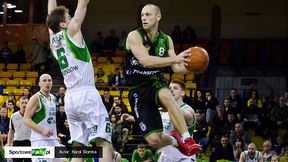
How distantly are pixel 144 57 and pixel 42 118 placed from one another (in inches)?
139

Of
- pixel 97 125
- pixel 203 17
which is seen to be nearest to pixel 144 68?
pixel 97 125

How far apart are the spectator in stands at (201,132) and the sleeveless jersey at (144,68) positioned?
947 cm

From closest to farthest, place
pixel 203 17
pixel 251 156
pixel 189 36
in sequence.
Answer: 1. pixel 251 156
2. pixel 189 36
3. pixel 203 17

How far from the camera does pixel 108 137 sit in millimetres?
9180

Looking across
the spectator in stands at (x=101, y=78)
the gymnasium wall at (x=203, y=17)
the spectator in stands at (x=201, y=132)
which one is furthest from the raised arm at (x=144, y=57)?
the gymnasium wall at (x=203, y=17)

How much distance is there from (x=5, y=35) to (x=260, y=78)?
967cm

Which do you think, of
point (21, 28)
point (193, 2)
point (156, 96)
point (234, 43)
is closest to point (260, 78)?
point (234, 43)

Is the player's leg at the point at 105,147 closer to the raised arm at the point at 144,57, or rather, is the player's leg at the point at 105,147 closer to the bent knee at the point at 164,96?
the bent knee at the point at 164,96

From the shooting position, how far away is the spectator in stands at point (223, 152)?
18.3 metres

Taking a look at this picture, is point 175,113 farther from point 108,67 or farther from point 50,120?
point 108,67

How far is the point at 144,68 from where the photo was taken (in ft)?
32.4

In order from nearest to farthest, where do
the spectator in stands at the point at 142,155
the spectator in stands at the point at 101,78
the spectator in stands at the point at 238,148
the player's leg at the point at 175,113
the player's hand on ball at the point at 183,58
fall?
the player's hand on ball at the point at 183,58 < the player's leg at the point at 175,113 < the spectator in stands at the point at 142,155 < the spectator in stands at the point at 238,148 < the spectator in stands at the point at 101,78

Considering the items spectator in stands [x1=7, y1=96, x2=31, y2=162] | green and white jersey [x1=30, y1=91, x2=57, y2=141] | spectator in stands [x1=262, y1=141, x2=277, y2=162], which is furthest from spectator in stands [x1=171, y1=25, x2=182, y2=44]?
green and white jersey [x1=30, y1=91, x2=57, y2=141]

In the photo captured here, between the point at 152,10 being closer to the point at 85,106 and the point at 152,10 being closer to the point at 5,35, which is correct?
the point at 85,106
